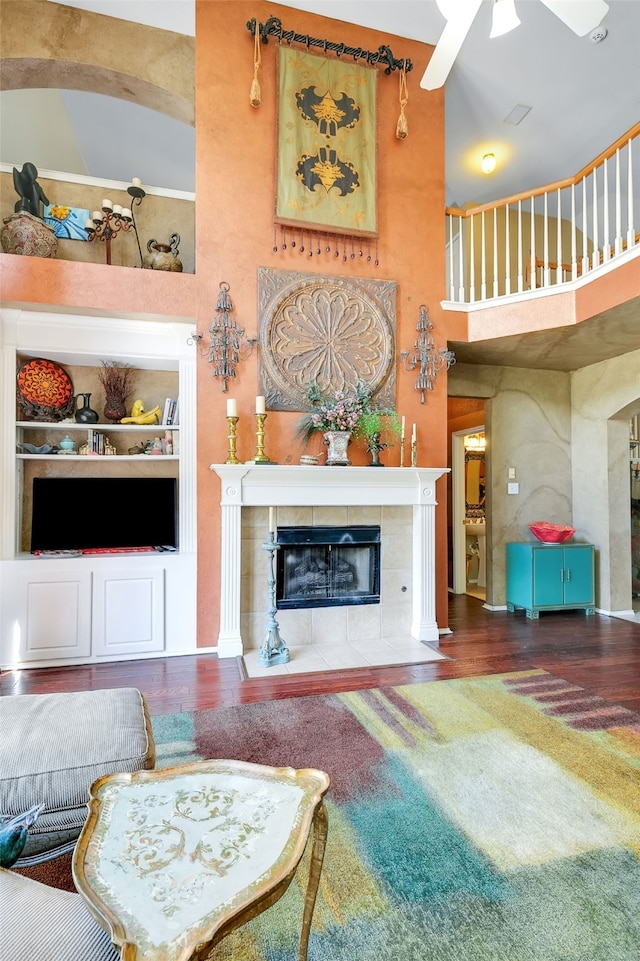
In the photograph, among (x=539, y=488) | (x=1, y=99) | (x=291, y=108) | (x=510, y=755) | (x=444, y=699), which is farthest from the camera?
(x=539, y=488)

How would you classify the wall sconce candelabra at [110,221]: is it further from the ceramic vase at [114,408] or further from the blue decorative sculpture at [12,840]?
the blue decorative sculpture at [12,840]

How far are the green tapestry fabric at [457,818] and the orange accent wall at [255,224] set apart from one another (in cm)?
145

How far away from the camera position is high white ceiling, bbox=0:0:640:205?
3.90 metres

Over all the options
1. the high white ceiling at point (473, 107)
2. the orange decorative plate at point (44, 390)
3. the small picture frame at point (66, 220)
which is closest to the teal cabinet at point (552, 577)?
the high white ceiling at point (473, 107)

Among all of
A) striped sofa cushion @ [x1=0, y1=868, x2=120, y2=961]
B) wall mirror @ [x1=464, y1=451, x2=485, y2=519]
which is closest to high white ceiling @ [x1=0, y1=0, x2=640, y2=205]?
wall mirror @ [x1=464, y1=451, x2=485, y2=519]

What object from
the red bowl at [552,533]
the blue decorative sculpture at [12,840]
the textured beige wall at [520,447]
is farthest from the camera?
the textured beige wall at [520,447]

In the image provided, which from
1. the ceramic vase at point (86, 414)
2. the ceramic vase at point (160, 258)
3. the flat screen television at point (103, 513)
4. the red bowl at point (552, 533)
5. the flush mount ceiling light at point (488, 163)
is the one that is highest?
the flush mount ceiling light at point (488, 163)

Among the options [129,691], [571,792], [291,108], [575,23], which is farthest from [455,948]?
[291,108]

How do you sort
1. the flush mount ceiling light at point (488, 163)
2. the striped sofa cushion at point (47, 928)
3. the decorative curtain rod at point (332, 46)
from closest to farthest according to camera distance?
1. the striped sofa cushion at point (47, 928)
2. the decorative curtain rod at point (332, 46)
3. the flush mount ceiling light at point (488, 163)

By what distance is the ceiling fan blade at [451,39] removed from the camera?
2.09m

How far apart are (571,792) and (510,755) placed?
0.30 metres

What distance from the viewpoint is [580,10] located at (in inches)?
84.1

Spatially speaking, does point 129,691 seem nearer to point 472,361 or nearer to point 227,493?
point 227,493

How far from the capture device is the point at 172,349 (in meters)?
3.77
